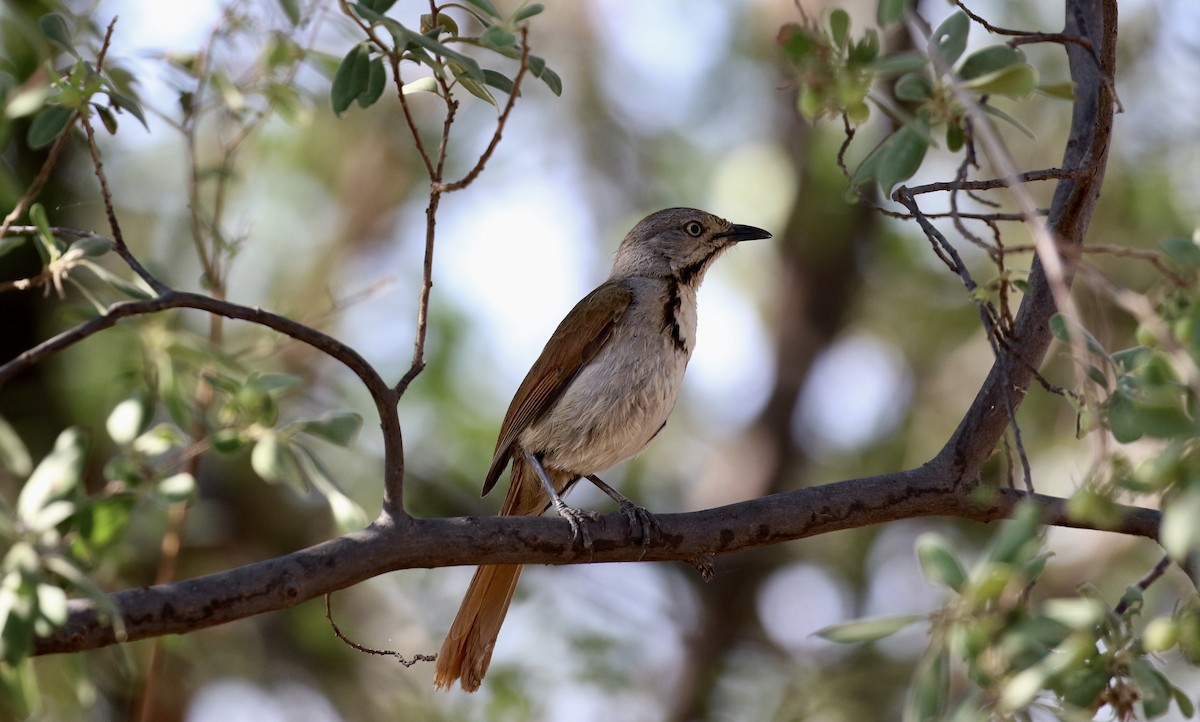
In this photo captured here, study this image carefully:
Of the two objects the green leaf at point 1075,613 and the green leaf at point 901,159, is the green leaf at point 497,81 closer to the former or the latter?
the green leaf at point 901,159

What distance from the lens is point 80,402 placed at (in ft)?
20.6

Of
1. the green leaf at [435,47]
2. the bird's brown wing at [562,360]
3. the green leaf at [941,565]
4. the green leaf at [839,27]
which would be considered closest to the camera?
the green leaf at [941,565]

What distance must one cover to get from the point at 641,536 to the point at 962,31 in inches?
75.8

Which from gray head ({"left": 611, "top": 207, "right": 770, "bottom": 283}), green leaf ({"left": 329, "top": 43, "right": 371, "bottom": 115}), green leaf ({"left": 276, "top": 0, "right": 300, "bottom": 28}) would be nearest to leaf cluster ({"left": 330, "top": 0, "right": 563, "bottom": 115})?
green leaf ({"left": 329, "top": 43, "right": 371, "bottom": 115})

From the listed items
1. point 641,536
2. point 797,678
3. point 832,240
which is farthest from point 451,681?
point 832,240

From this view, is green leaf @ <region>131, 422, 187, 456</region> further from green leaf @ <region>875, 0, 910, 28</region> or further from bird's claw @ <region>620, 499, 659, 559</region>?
green leaf @ <region>875, 0, 910, 28</region>

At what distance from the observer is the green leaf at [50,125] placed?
3736 mm

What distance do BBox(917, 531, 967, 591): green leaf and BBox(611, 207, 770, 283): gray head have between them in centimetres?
370

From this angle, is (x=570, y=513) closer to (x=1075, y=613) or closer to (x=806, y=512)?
(x=806, y=512)

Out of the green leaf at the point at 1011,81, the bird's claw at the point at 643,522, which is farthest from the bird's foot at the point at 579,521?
the green leaf at the point at 1011,81

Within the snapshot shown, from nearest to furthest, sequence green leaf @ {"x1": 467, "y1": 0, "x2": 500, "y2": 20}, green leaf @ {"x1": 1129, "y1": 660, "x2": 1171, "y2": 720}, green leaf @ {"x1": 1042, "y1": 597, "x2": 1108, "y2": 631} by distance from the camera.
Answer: green leaf @ {"x1": 1042, "y1": 597, "x2": 1108, "y2": 631} < green leaf @ {"x1": 1129, "y1": 660, "x2": 1171, "y2": 720} < green leaf @ {"x1": 467, "y1": 0, "x2": 500, "y2": 20}

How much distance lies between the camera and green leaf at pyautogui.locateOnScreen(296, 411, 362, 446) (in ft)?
12.3

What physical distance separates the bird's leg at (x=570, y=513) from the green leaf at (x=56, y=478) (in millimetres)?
1428

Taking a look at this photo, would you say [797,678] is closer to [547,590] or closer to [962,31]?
[547,590]
